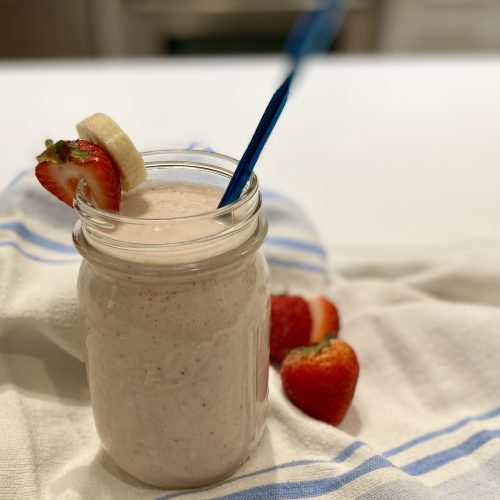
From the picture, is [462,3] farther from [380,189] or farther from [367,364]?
[367,364]

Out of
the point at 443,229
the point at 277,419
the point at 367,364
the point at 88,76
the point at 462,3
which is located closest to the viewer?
the point at 277,419

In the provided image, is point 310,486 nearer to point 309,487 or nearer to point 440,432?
point 309,487

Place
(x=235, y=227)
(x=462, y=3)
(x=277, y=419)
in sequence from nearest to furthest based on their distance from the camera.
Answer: (x=235, y=227)
(x=277, y=419)
(x=462, y=3)

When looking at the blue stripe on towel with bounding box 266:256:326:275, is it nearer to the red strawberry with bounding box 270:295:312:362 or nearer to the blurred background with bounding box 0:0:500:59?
the red strawberry with bounding box 270:295:312:362

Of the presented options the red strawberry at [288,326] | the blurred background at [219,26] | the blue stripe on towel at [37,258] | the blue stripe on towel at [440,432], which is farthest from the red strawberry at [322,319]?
the blurred background at [219,26]

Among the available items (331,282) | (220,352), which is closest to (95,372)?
(220,352)

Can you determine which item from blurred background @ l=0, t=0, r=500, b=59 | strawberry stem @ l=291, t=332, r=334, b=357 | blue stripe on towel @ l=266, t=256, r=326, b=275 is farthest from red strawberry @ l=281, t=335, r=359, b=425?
blurred background @ l=0, t=0, r=500, b=59
